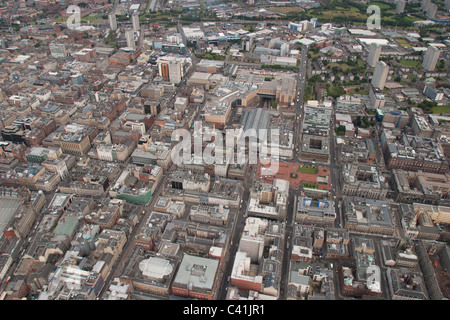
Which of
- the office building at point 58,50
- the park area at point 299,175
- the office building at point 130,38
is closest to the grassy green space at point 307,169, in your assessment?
the park area at point 299,175

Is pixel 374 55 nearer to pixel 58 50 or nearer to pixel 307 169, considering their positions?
pixel 307 169

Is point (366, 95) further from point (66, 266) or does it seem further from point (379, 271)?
point (66, 266)

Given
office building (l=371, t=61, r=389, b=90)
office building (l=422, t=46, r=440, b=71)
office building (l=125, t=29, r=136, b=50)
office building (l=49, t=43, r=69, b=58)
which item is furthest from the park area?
office building (l=49, t=43, r=69, b=58)

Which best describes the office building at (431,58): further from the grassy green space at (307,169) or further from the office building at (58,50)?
the office building at (58,50)

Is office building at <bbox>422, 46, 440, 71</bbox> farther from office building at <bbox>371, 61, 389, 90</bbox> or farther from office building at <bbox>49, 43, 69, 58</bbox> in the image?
office building at <bbox>49, 43, 69, 58</bbox>

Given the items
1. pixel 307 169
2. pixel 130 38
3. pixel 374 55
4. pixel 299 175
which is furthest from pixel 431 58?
pixel 130 38

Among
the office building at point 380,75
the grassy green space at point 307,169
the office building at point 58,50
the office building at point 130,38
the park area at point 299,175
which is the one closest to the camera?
the park area at point 299,175

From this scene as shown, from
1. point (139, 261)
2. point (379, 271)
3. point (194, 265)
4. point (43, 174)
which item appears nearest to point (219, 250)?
point (194, 265)
